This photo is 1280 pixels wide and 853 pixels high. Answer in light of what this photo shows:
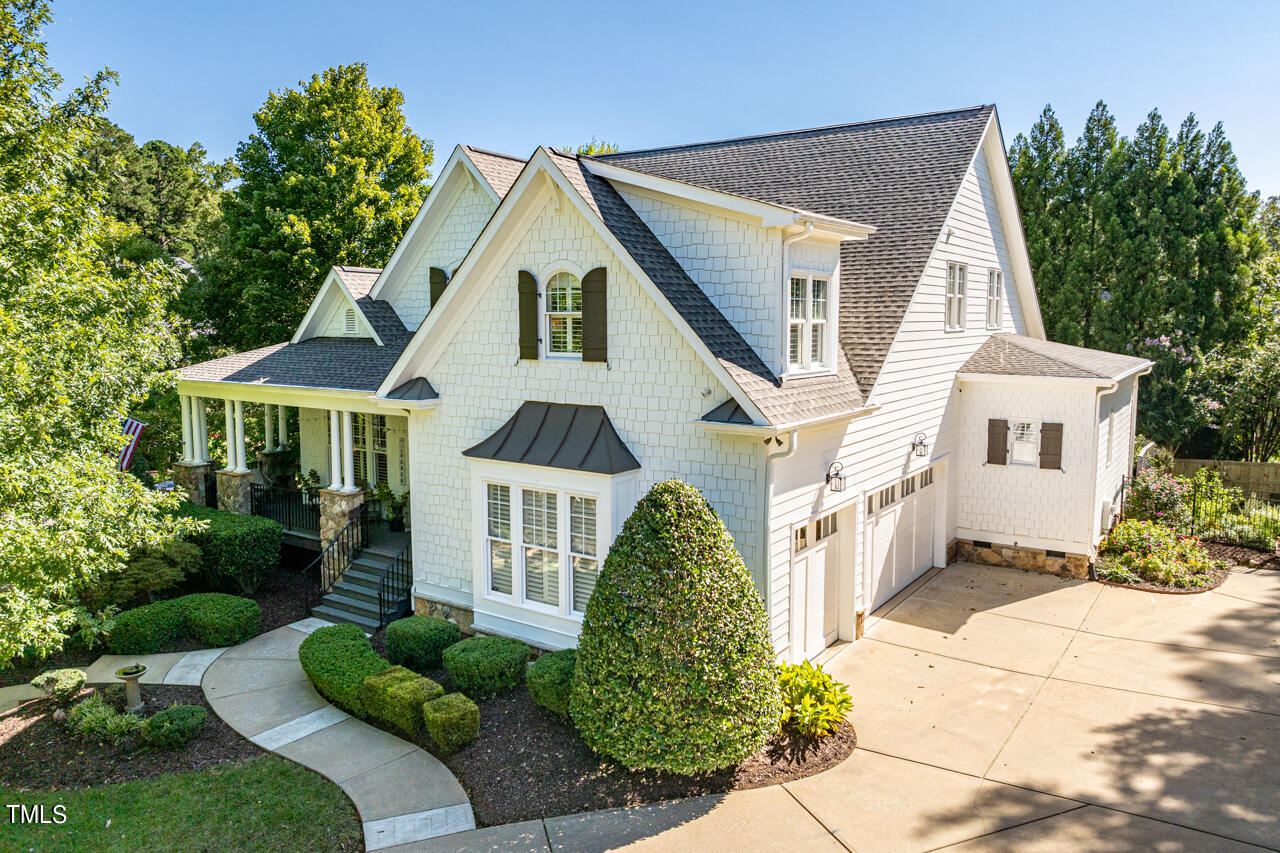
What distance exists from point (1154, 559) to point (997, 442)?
3.48 m

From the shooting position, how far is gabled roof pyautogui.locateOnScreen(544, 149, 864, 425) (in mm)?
9195

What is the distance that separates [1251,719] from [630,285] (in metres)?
9.26

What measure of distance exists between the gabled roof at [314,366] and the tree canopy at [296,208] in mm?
4974

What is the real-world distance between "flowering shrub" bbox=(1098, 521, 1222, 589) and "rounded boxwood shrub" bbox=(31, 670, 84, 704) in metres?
17.0

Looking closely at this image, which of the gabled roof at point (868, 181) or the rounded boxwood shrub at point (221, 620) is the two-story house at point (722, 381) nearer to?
the gabled roof at point (868, 181)

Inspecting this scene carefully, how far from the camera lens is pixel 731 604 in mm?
7914

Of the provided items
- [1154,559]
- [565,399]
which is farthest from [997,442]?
[565,399]

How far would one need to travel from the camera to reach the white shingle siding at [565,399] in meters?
9.50

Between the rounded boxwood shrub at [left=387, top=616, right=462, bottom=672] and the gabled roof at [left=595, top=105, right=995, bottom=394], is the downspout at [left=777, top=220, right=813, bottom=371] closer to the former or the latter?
the gabled roof at [left=595, top=105, right=995, bottom=394]

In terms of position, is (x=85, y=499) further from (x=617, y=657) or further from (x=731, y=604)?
(x=731, y=604)

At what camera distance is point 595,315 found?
10258 millimetres

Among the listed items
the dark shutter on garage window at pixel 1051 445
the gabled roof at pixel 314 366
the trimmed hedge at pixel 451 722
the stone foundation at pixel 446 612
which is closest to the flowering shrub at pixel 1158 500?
the dark shutter on garage window at pixel 1051 445

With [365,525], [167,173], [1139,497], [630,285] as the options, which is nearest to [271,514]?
[365,525]

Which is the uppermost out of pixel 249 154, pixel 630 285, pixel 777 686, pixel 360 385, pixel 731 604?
pixel 249 154
